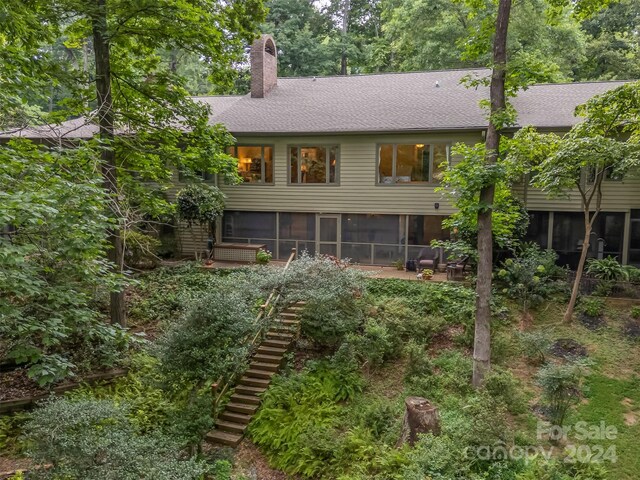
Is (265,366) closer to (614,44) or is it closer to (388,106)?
(388,106)

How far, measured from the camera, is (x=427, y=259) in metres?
15.8

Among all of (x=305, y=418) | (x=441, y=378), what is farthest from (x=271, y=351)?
(x=441, y=378)

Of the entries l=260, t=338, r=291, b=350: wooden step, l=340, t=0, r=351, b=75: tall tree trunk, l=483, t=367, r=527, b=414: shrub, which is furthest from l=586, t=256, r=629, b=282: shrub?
l=340, t=0, r=351, b=75: tall tree trunk

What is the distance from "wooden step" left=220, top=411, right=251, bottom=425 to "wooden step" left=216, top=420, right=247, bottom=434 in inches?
2.6

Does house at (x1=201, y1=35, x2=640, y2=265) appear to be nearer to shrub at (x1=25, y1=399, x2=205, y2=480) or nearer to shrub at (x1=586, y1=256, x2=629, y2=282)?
shrub at (x1=586, y1=256, x2=629, y2=282)

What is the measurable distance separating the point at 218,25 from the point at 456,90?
427 inches

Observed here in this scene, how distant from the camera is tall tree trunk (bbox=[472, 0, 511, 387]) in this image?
8.15 m

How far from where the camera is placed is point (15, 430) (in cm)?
830

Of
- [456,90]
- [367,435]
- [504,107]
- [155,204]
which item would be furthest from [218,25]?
[456,90]

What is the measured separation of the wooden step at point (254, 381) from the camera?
992 cm

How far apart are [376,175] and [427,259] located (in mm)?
3695

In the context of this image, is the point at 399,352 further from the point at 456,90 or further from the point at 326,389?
the point at 456,90

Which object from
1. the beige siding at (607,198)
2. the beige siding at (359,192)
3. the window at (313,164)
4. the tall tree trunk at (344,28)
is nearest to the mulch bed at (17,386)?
the beige siding at (359,192)

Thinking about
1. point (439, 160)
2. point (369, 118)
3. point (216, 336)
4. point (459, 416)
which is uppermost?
point (369, 118)
